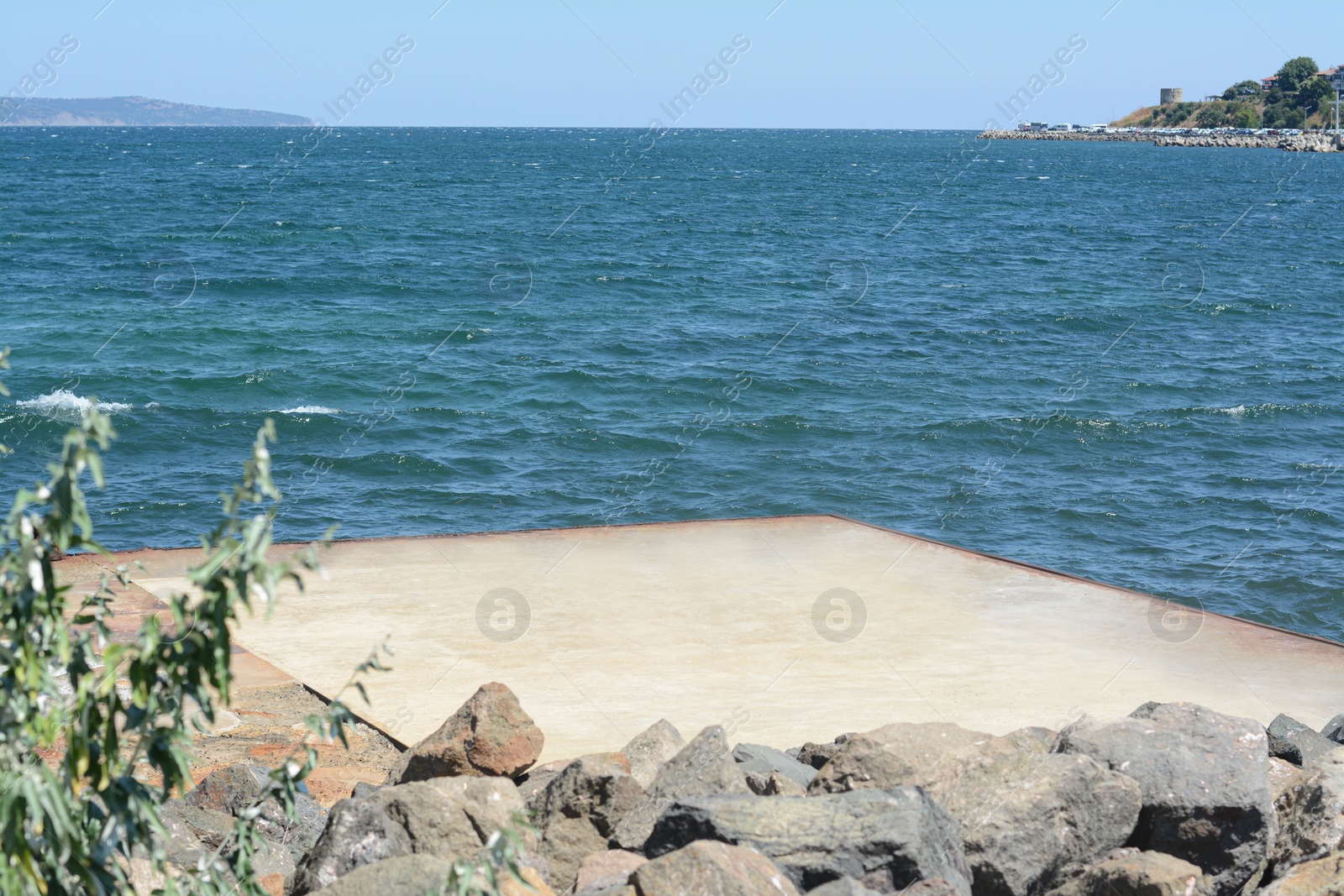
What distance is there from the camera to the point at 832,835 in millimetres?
4742

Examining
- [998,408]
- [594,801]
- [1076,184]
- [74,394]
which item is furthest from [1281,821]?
[1076,184]

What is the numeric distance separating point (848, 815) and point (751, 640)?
4.17m

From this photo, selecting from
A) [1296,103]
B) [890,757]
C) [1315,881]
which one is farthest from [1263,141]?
[1315,881]

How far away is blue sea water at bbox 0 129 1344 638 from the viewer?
53.8ft

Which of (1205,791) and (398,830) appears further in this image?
(1205,791)

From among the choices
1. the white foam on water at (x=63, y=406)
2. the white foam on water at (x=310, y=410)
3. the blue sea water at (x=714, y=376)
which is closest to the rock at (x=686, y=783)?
the blue sea water at (x=714, y=376)

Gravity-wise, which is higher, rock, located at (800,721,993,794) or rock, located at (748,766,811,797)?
rock, located at (800,721,993,794)

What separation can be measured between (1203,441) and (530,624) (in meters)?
14.6

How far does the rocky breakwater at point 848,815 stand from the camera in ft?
15.2

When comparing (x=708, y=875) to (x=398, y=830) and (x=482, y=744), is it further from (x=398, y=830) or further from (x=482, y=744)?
(x=482, y=744)

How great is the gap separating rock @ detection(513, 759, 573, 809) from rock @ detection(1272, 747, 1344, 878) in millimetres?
3226

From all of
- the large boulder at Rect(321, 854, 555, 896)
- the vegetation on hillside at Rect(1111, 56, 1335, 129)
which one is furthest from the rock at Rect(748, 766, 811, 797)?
the vegetation on hillside at Rect(1111, 56, 1335, 129)

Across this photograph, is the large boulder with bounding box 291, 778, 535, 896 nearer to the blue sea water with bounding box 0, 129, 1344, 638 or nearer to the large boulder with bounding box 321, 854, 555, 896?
the large boulder with bounding box 321, 854, 555, 896

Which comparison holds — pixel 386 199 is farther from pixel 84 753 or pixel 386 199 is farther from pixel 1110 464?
pixel 84 753
